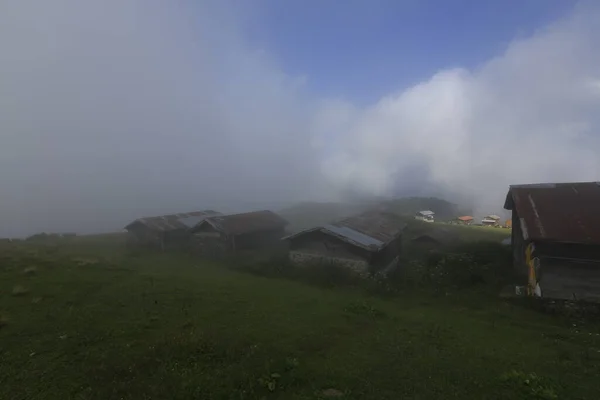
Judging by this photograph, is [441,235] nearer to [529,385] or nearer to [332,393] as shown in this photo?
[529,385]

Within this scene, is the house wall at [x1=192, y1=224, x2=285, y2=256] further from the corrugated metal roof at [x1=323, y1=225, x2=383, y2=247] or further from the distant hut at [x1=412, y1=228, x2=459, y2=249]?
the distant hut at [x1=412, y1=228, x2=459, y2=249]

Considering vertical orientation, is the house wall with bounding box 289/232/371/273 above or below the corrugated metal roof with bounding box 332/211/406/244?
below

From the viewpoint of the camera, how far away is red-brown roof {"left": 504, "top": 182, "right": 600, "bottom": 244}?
72.4 ft

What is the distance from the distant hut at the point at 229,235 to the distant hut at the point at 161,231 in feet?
7.72

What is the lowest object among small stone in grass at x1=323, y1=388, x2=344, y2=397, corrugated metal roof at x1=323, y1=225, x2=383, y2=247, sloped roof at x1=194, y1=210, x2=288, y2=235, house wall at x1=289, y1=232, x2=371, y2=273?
small stone in grass at x1=323, y1=388, x2=344, y2=397

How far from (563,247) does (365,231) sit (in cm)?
1405

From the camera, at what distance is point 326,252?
30422mm

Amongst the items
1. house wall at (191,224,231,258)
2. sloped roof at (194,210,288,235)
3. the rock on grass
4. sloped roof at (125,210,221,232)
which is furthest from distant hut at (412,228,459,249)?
the rock on grass

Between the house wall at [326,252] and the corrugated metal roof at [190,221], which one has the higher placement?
the corrugated metal roof at [190,221]

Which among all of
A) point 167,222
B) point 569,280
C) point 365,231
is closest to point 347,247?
point 365,231

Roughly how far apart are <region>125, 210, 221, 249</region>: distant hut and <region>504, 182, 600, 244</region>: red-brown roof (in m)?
30.7

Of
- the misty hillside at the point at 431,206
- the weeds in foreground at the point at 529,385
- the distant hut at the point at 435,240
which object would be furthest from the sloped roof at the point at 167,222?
A: the misty hillside at the point at 431,206

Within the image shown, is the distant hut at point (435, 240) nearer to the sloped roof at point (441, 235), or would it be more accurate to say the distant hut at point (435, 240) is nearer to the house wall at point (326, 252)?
the sloped roof at point (441, 235)

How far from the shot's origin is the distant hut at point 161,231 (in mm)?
42469
